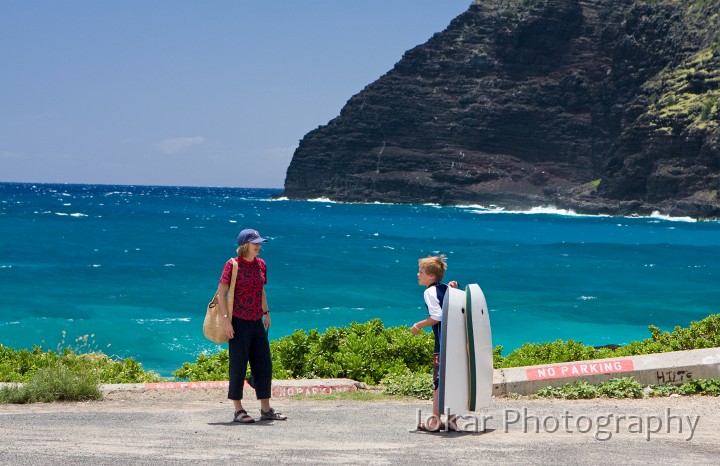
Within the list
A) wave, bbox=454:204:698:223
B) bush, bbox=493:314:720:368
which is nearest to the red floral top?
bush, bbox=493:314:720:368

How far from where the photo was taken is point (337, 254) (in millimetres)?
53688

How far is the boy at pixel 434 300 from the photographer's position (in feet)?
24.9

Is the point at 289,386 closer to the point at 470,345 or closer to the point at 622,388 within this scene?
the point at 470,345

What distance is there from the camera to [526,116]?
18888cm

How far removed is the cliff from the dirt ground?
12713cm

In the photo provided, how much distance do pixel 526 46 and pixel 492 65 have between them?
8356 mm

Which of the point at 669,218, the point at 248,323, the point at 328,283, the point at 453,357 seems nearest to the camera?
the point at 453,357

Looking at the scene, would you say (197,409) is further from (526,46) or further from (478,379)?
(526,46)

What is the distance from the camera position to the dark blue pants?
27.0 ft

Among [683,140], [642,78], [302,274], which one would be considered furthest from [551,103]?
[302,274]

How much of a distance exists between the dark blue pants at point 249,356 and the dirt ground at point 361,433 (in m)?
0.34

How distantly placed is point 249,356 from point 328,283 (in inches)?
1138

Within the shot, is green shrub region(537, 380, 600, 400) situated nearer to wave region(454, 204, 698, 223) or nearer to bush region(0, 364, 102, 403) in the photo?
bush region(0, 364, 102, 403)

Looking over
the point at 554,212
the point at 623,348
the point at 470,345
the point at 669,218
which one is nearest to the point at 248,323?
the point at 470,345
